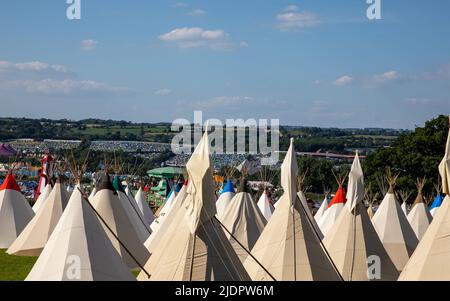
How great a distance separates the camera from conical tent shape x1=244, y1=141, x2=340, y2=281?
18406 millimetres

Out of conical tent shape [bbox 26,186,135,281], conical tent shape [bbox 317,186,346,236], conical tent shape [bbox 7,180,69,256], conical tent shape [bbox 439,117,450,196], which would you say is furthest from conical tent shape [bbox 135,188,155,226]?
conical tent shape [bbox 26,186,135,281]

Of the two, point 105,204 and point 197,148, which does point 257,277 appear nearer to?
point 197,148

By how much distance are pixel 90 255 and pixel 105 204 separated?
9.54 m

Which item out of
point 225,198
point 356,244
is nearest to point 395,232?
point 356,244

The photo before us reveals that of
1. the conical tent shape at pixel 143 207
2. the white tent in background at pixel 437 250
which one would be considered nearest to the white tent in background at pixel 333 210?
the conical tent shape at pixel 143 207

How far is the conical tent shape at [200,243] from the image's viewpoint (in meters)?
14.7

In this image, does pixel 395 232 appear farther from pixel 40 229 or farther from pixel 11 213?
pixel 11 213

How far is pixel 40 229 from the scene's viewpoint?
26.2 meters

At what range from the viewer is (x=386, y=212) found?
28188mm

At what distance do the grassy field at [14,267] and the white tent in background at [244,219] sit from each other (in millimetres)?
6886

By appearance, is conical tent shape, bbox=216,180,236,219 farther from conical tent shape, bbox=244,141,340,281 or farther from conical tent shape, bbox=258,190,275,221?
conical tent shape, bbox=244,141,340,281

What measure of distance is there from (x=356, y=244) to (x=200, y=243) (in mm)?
8257

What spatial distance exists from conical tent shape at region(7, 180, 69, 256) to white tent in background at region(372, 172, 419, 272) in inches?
467
